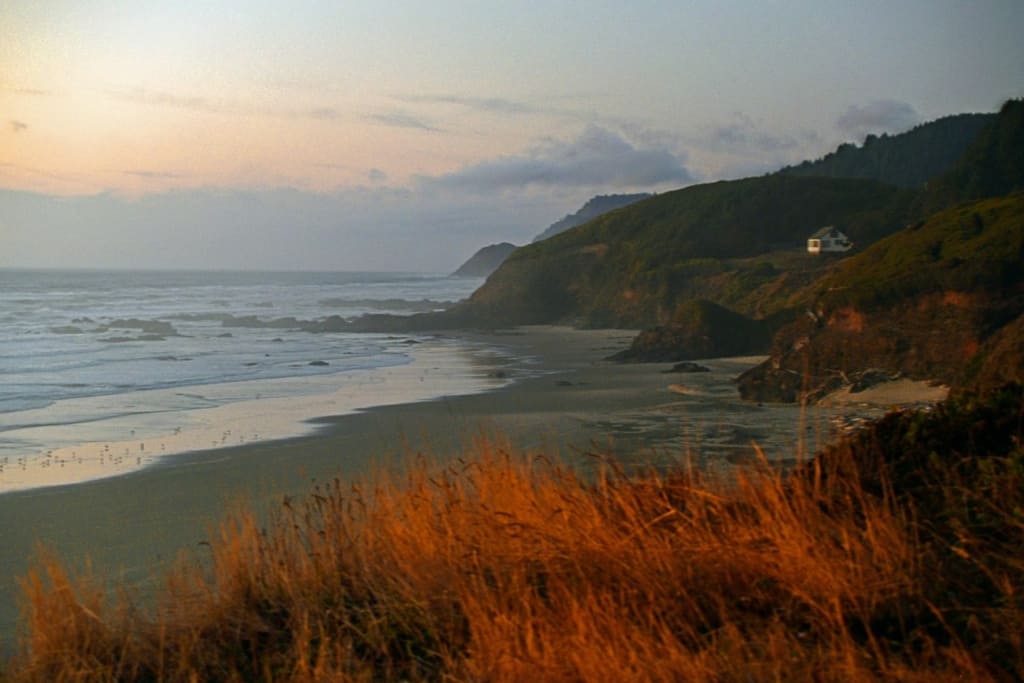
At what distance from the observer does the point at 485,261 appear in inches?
7042

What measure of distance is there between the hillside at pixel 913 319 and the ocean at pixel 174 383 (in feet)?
26.1

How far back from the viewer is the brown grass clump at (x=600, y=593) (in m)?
4.15

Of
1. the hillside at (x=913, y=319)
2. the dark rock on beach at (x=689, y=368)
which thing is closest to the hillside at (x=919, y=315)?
the hillside at (x=913, y=319)

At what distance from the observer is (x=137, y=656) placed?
16.5ft

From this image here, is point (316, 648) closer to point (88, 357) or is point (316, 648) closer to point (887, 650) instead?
point (887, 650)

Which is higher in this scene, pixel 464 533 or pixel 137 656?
pixel 464 533

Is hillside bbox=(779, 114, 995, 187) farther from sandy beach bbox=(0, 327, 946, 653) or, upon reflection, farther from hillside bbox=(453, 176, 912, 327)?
sandy beach bbox=(0, 327, 946, 653)

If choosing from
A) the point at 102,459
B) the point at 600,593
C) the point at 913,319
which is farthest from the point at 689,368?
the point at 600,593

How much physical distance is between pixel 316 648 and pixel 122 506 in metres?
8.00

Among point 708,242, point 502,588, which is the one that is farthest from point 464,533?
point 708,242

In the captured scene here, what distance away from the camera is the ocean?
17047 mm

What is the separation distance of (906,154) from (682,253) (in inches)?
2554

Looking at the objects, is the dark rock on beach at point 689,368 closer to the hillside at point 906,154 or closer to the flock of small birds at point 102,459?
the flock of small birds at point 102,459

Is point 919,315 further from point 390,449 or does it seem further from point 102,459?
point 102,459
